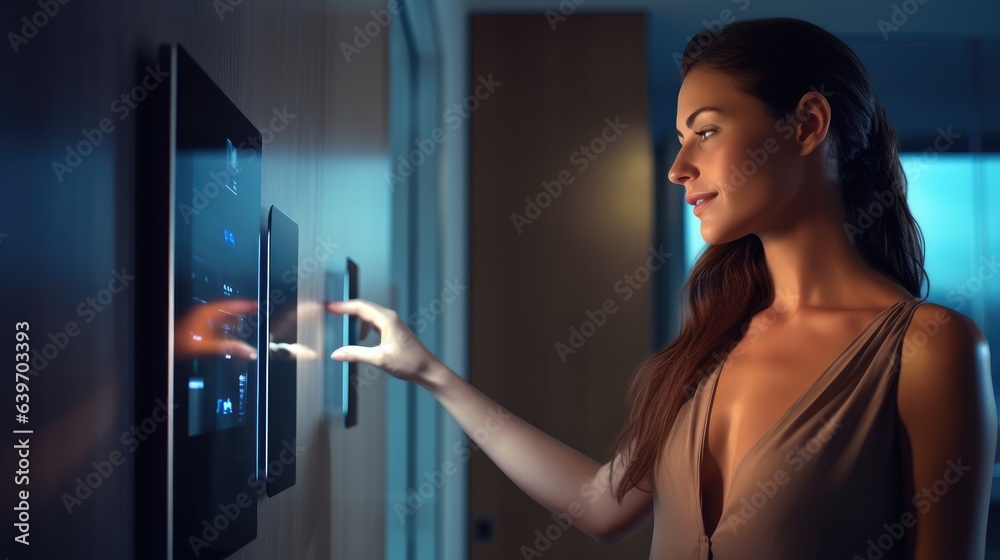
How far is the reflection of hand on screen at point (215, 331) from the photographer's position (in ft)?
1.56

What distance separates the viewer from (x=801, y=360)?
4.05 ft

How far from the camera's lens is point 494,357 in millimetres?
3262

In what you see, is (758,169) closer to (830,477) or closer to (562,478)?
(830,477)

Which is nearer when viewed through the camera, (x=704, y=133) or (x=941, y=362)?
(x=941, y=362)

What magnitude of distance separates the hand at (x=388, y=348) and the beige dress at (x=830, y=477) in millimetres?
434

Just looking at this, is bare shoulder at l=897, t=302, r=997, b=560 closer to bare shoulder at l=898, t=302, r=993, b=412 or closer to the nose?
bare shoulder at l=898, t=302, r=993, b=412

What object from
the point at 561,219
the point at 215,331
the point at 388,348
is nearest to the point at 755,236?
the point at 388,348

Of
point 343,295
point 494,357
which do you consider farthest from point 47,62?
point 494,357

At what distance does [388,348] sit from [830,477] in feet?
2.02

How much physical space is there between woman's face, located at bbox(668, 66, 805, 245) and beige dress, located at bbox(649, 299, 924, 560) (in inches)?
8.7

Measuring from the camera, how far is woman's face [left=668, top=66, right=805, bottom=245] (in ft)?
3.84

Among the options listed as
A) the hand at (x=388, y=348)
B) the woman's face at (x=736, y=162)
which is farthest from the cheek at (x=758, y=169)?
the hand at (x=388, y=348)

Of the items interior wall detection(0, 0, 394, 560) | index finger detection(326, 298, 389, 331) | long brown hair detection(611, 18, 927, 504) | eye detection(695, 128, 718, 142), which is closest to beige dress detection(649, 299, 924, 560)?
long brown hair detection(611, 18, 927, 504)

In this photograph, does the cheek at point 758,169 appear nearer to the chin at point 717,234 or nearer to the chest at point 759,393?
the chin at point 717,234
